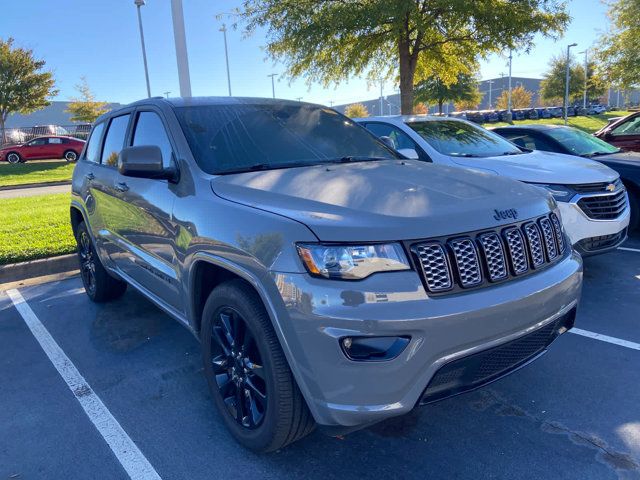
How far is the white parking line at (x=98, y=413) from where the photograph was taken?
2624mm

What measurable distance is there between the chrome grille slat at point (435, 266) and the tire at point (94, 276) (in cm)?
371

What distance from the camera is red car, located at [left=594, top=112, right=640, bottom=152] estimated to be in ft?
30.5

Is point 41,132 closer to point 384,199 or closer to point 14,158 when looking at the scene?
point 14,158

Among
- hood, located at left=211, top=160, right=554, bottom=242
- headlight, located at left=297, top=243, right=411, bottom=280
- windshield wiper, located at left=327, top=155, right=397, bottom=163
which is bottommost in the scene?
headlight, located at left=297, top=243, right=411, bottom=280

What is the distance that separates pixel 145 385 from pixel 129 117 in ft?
6.94

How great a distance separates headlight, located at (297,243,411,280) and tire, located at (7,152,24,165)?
30.5 metres

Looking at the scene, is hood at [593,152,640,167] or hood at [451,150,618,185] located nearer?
hood at [451,150,618,185]

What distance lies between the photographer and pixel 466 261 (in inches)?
89.4

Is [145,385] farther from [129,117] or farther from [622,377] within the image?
[622,377]

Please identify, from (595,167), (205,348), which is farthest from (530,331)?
(595,167)

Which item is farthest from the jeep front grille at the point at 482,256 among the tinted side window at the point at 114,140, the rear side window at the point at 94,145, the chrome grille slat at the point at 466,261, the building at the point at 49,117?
the building at the point at 49,117

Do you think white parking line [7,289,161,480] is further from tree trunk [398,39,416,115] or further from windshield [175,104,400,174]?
tree trunk [398,39,416,115]

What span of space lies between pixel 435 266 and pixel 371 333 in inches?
16.4

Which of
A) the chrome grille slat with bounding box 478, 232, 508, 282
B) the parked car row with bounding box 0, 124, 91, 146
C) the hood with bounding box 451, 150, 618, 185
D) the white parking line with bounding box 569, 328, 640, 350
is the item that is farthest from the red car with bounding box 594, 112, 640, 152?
the parked car row with bounding box 0, 124, 91, 146
